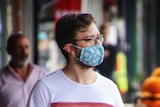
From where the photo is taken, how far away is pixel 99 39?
4230 mm

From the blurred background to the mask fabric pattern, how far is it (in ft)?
12.6

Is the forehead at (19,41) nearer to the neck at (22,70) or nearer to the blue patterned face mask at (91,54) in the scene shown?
the neck at (22,70)

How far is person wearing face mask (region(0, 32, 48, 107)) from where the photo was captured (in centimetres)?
648

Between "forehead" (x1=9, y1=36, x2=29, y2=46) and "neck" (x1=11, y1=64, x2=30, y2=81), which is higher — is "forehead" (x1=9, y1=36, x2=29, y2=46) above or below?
above

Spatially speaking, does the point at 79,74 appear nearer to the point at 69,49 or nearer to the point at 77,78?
the point at 77,78

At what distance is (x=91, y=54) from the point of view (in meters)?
4.23

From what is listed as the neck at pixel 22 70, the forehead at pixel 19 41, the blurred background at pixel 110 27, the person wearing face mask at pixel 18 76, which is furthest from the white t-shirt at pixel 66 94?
the blurred background at pixel 110 27

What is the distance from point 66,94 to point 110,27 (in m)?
11.7

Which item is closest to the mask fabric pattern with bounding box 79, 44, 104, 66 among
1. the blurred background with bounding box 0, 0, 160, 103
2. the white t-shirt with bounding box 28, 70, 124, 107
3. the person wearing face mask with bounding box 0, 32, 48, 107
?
the white t-shirt with bounding box 28, 70, 124, 107

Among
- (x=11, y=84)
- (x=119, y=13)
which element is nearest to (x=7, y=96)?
(x=11, y=84)

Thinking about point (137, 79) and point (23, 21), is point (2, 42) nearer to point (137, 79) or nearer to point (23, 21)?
point (23, 21)

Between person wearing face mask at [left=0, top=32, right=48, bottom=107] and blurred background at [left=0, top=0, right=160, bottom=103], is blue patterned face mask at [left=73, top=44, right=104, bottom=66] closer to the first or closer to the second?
A: person wearing face mask at [left=0, top=32, right=48, bottom=107]

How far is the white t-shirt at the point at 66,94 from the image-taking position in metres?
4.11

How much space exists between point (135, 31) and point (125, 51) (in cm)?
138
